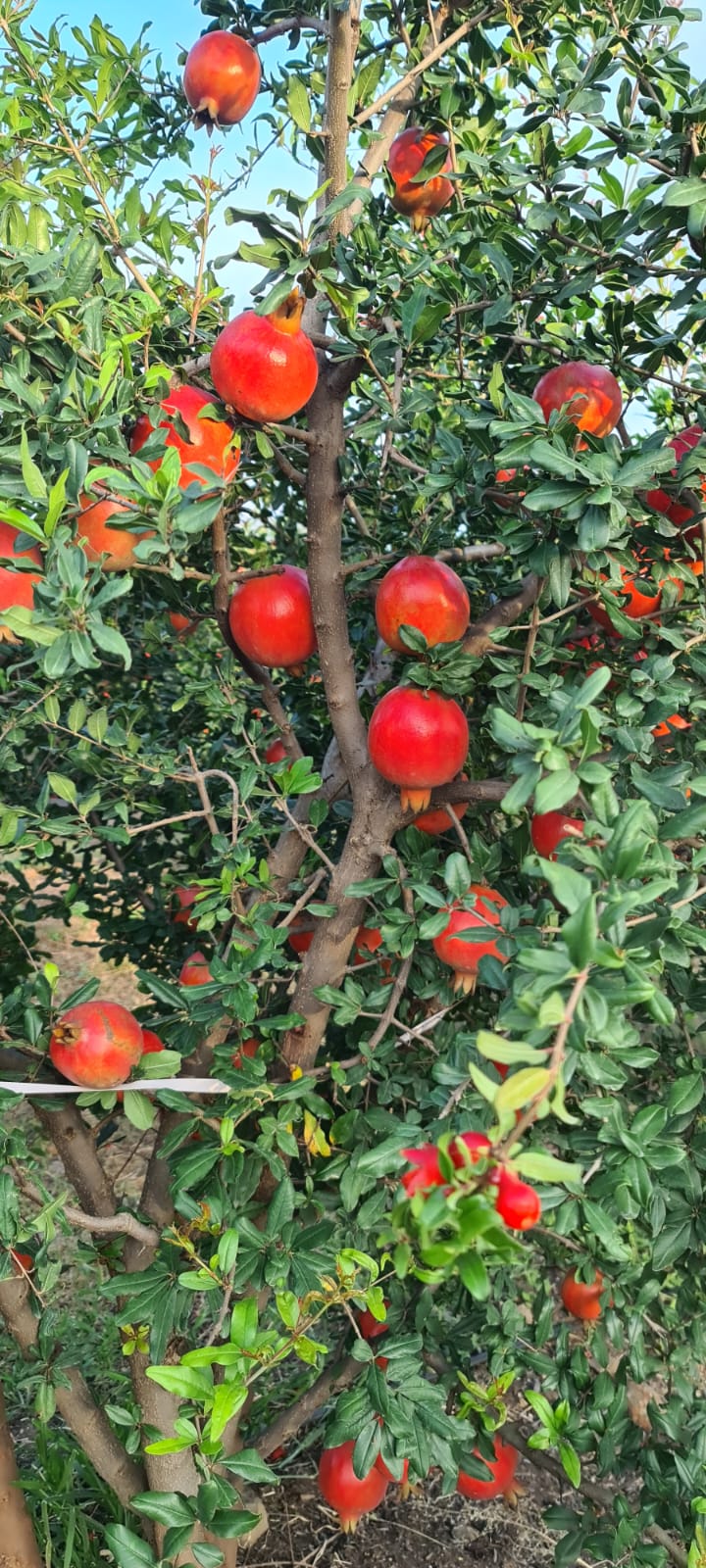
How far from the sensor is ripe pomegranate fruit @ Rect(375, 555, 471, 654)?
4.02 feet

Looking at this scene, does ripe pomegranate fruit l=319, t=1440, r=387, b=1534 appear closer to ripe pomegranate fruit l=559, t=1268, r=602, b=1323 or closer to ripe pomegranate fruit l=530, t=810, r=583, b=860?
ripe pomegranate fruit l=559, t=1268, r=602, b=1323

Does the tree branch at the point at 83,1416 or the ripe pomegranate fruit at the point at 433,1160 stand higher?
the ripe pomegranate fruit at the point at 433,1160

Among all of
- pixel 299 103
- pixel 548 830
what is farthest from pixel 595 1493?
pixel 299 103

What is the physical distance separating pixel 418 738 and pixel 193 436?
453 mm

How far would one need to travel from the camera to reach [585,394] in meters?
1.19

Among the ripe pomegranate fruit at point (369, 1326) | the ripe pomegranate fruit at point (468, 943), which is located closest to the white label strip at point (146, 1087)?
the ripe pomegranate fruit at point (468, 943)

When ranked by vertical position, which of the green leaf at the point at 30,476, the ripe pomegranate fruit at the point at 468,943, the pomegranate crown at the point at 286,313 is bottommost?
the ripe pomegranate fruit at the point at 468,943

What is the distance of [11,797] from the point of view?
2.09 m

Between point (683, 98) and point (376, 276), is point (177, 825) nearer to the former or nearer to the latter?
point (376, 276)

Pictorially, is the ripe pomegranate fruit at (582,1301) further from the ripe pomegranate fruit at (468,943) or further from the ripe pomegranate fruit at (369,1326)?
the ripe pomegranate fruit at (468,943)

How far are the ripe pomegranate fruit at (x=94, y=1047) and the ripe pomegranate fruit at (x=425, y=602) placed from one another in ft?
2.12

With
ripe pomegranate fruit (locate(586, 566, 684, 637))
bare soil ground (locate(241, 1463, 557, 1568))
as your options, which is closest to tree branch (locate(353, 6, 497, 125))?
ripe pomegranate fruit (locate(586, 566, 684, 637))

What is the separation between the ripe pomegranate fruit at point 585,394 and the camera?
118 centimetres

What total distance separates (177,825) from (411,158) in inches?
48.8
